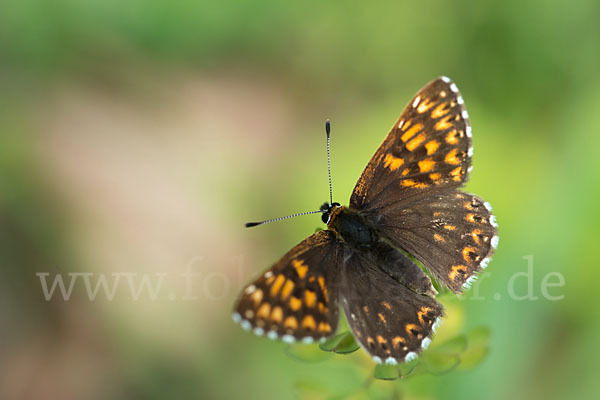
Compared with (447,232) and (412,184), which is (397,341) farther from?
(412,184)

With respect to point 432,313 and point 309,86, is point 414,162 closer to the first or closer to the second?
point 432,313

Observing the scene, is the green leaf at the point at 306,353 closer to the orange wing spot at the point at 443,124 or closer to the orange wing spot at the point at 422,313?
the orange wing spot at the point at 422,313

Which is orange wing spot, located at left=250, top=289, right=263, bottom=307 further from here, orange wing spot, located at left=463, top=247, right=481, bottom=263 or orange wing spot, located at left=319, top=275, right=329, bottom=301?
orange wing spot, located at left=463, top=247, right=481, bottom=263

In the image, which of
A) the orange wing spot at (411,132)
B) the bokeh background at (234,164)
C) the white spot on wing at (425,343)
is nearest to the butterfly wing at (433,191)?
the orange wing spot at (411,132)

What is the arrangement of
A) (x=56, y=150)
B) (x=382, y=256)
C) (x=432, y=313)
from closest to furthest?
(x=432, y=313), (x=382, y=256), (x=56, y=150)

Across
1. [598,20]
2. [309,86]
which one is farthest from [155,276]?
[598,20]

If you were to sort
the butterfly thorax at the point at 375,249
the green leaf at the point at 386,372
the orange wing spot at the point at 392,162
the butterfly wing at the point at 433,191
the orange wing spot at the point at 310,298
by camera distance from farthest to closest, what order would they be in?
the orange wing spot at the point at 392,162
the butterfly wing at the point at 433,191
the butterfly thorax at the point at 375,249
the orange wing spot at the point at 310,298
the green leaf at the point at 386,372
